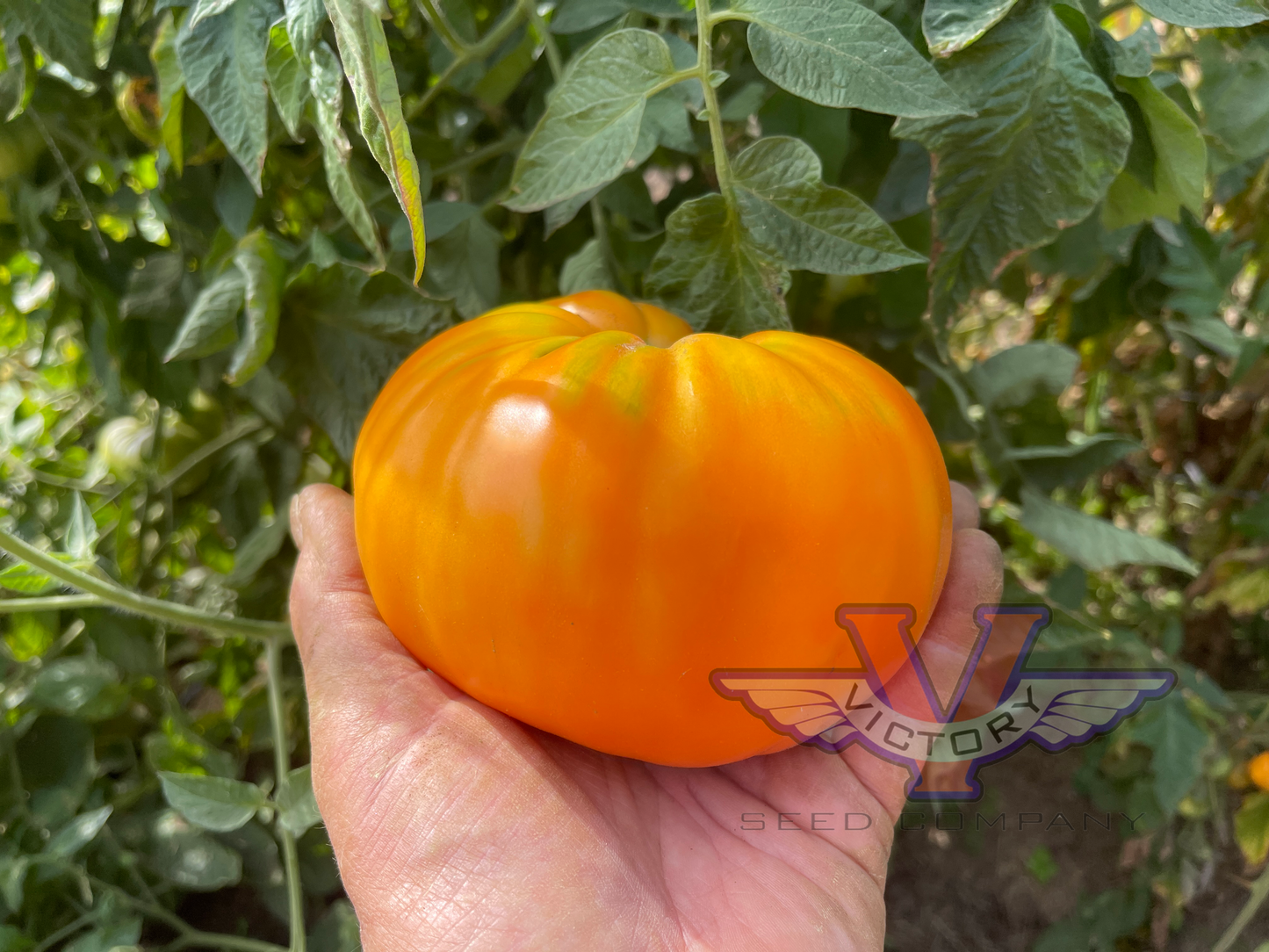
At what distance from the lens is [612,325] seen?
24.0 inches

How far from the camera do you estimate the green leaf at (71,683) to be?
82cm

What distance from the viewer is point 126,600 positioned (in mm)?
662

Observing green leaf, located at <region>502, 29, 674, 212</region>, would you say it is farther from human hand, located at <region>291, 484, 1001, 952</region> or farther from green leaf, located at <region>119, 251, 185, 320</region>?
green leaf, located at <region>119, 251, 185, 320</region>

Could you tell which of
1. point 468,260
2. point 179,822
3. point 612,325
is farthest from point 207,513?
point 612,325

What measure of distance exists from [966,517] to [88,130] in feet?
2.94

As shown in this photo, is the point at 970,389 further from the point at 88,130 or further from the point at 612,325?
the point at 88,130

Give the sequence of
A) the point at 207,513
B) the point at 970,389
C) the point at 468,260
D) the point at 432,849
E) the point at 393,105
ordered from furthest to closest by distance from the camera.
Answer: the point at 207,513 → the point at 970,389 → the point at 468,260 → the point at 432,849 → the point at 393,105

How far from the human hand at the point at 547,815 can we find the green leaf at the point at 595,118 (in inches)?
12.6

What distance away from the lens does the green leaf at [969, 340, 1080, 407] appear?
30.1 inches

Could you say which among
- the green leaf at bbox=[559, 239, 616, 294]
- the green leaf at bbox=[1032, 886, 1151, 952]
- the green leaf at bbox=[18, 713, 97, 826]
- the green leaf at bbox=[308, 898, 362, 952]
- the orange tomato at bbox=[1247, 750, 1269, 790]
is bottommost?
the green leaf at bbox=[1032, 886, 1151, 952]

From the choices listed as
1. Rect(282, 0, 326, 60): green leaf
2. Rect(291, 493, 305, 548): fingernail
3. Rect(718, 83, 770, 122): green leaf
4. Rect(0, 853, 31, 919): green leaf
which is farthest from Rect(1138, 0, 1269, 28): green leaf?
Rect(0, 853, 31, 919): green leaf

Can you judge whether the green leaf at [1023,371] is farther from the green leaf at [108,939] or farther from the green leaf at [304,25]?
the green leaf at [108,939]

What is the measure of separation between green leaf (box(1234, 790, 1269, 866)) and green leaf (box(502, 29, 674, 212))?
0.95 meters

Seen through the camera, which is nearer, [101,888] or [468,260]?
[468,260]
